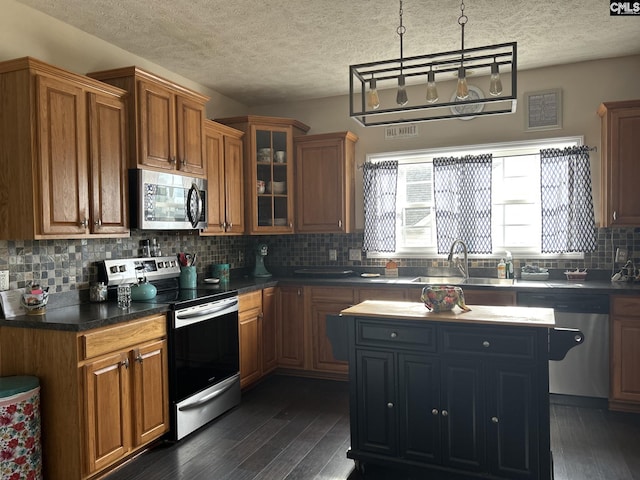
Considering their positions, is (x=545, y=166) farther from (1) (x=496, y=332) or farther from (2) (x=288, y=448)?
(2) (x=288, y=448)

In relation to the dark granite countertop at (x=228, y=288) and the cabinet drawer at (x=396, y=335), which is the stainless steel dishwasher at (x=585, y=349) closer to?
the dark granite countertop at (x=228, y=288)

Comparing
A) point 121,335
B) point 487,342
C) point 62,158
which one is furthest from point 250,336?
point 487,342

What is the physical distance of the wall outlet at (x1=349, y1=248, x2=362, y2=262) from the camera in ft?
15.6

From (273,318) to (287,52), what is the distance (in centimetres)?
223

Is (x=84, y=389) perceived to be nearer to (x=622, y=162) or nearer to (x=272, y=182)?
(x=272, y=182)

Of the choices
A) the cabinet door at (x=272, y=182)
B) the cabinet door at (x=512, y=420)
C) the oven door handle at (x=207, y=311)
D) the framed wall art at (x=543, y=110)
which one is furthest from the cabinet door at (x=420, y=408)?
the framed wall art at (x=543, y=110)

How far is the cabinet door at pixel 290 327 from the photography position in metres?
4.32

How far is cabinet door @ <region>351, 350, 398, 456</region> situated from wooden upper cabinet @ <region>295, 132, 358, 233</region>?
211 centimetres

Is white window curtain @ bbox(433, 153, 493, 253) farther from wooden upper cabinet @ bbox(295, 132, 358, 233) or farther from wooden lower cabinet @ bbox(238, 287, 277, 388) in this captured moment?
wooden lower cabinet @ bbox(238, 287, 277, 388)

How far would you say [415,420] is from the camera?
2.46 meters

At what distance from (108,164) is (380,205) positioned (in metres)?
2.51

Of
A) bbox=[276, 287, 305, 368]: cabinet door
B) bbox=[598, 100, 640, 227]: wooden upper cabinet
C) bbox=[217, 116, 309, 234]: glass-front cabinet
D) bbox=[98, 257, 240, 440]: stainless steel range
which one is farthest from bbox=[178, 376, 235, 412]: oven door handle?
bbox=[598, 100, 640, 227]: wooden upper cabinet

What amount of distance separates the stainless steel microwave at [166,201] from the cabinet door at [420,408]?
6.09 ft

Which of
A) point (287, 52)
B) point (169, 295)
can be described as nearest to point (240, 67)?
point (287, 52)
